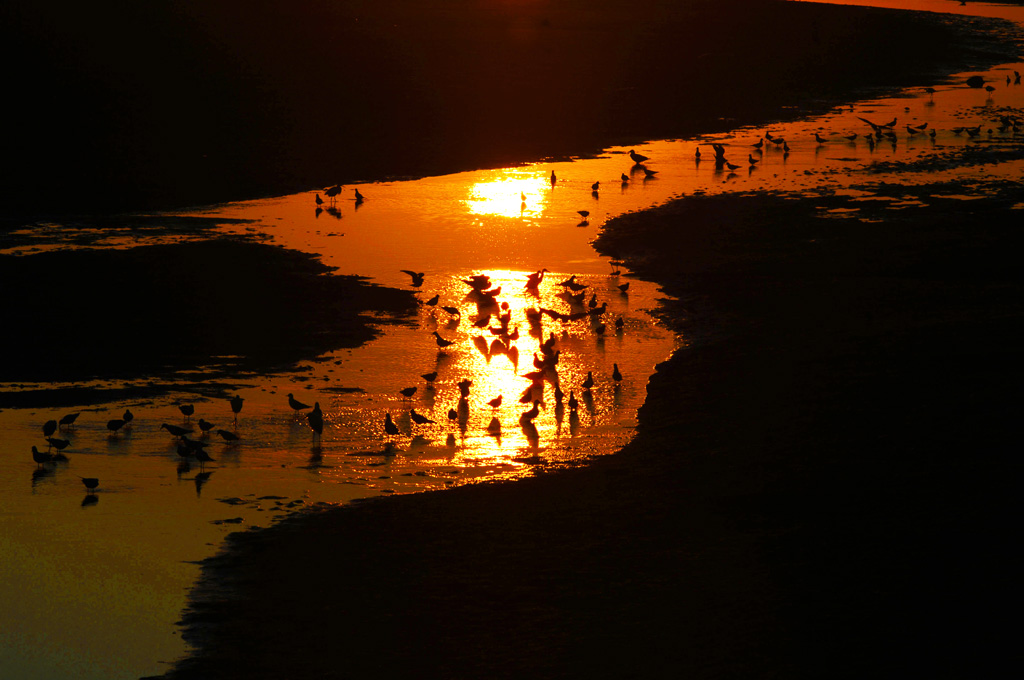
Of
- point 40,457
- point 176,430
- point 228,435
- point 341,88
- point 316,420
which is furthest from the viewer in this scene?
point 341,88

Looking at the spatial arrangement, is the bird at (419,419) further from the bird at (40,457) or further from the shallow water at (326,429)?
the bird at (40,457)

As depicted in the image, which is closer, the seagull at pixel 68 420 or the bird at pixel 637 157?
the seagull at pixel 68 420

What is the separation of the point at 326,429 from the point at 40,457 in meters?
2.45

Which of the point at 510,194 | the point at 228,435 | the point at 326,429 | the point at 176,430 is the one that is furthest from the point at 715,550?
the point at 510,194

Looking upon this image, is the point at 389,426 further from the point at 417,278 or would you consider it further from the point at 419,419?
the point at 417,278

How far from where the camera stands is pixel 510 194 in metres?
21.8

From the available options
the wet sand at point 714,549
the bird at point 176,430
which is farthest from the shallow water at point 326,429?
the wet sand at point 714,549

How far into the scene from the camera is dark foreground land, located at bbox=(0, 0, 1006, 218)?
77.3ft

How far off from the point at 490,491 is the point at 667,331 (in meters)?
5.00

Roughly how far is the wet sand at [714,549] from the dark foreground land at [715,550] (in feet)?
0.07

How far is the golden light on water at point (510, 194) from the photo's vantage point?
20.3m

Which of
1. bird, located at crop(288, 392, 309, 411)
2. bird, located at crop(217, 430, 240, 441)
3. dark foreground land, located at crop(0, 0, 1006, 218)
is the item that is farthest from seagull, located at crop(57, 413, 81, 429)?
dark foreground land, located at crop(0, 0, 1006, 218)

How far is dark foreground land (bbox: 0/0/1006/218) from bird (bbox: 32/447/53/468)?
1088 cm

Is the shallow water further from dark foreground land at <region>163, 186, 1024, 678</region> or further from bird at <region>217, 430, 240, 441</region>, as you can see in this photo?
dark foreground land at <region>163, 186, 1024, 678</region>
